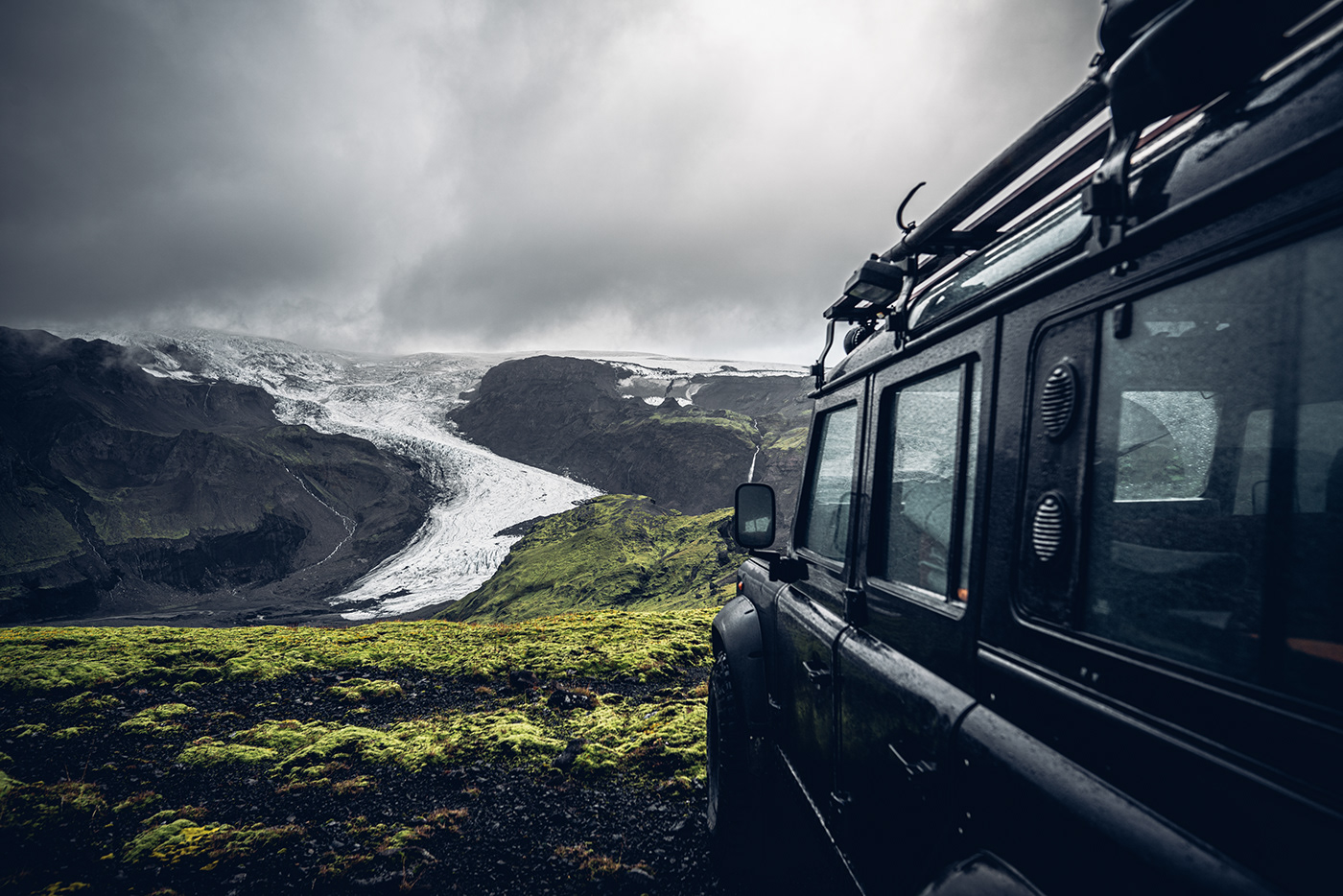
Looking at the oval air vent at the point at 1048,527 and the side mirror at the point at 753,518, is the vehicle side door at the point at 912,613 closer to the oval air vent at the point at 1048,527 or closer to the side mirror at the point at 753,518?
the oval air vent at the point at 1048,527

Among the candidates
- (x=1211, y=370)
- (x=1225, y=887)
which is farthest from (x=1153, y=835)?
(x=1211, y=370)

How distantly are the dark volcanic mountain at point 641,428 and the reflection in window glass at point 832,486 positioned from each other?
43044mm

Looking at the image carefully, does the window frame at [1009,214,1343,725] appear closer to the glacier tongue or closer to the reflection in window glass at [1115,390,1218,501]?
the reflection in window glass at [1115,390,1218,501]

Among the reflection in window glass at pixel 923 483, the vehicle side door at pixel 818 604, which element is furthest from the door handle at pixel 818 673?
the reflection in window glass at pixel 923 483

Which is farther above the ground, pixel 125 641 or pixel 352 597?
pixel 125 641

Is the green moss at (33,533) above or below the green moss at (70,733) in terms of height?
below

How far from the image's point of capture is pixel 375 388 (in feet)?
358

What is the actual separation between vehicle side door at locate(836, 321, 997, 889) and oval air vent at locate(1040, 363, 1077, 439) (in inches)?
8.3

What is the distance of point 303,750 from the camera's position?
5.27m

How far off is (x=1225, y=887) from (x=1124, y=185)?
122cm

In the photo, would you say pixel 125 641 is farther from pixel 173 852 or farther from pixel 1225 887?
pixel 1225 887

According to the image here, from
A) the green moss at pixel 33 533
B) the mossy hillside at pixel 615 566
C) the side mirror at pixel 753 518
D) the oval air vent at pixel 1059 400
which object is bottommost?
the green moss at pixel 33 533

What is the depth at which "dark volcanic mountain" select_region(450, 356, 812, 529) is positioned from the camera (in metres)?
71.2

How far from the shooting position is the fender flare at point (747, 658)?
10.2ft
